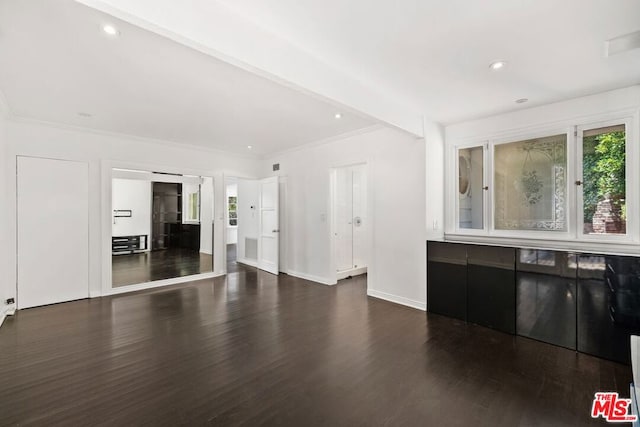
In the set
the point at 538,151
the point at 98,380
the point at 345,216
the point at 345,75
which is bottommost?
the point at 98,380

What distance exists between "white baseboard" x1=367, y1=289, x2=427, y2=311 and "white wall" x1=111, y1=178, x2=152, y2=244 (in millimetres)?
7007

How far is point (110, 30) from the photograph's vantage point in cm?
205

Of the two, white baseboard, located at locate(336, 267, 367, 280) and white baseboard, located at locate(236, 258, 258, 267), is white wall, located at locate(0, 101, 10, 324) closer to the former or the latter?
white baseboard, located at locate(236, 258, 258, 267)

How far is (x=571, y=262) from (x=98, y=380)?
446 cm

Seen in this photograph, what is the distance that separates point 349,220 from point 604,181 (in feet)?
12.4

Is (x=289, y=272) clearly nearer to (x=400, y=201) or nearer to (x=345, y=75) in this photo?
(x=400, y=201)

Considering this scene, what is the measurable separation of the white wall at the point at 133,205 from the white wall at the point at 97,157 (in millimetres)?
3579

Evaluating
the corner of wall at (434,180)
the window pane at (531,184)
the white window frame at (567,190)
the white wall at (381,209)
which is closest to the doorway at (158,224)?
the white wall at (381,209)

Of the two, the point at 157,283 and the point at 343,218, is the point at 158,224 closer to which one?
the point at 157,283

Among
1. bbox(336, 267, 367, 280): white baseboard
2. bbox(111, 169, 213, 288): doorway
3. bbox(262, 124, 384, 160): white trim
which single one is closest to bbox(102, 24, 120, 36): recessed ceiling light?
bbox(262, 124, 384, 160): white trim

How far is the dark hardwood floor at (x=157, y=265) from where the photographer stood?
5.64 meters

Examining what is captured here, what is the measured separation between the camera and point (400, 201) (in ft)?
13.9

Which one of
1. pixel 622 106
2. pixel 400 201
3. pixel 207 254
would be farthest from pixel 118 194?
pixel 622 106

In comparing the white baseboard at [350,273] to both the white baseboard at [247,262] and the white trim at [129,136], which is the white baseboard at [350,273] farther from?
the white trim at [129,136]
